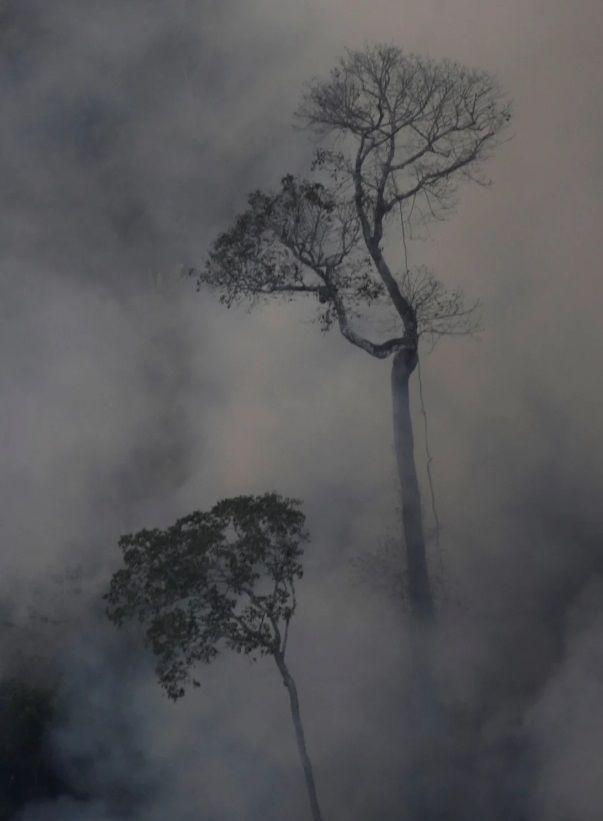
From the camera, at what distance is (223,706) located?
13828mm

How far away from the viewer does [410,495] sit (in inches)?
516

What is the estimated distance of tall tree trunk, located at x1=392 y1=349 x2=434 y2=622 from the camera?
13.0m

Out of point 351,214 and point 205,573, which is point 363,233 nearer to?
point 351,214

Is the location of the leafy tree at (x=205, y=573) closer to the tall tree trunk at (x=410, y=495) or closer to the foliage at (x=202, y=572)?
the foliage at (x=202, y=572)

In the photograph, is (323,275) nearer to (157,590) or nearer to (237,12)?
(157,590)

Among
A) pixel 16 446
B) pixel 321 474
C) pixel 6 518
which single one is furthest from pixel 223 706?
pixel 16 446

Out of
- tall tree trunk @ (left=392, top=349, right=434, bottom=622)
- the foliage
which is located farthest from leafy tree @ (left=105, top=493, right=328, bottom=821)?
tall tree trunk @ (left=392, top=349, right=434, bottom=622)

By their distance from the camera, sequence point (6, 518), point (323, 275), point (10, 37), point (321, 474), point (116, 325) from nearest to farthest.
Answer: point (323, 275)
point (321, 474)
point (6, 518)
point (116, 325)
point (10, 37)

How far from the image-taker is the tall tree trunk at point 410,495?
42.5ft

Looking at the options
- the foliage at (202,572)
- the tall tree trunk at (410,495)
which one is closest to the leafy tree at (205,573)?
the foliage at (202,572)

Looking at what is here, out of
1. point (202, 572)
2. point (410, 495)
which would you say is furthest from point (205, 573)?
point (410, 495)

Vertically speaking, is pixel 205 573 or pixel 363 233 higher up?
pixel 363 233

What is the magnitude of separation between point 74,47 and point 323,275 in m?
12.4

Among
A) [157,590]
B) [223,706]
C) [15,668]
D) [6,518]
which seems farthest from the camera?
[6,518]
